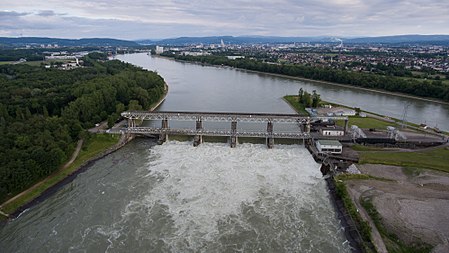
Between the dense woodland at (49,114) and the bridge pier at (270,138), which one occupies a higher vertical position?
the dense woodland at (49,114)

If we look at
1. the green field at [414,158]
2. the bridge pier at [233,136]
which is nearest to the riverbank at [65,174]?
the bridge pier at [233,136]

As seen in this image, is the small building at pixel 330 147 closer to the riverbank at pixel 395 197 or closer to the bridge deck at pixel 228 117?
the riverbank at pixel 395 197

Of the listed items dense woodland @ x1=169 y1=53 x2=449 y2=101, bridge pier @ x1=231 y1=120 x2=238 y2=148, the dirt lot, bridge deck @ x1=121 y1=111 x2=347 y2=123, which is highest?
dense woodland @ x1=169 y1=53 x2=449 y2=101

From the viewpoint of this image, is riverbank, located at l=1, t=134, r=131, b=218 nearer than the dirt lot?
No

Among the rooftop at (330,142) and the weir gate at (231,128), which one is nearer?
the rooftop at (330,142)

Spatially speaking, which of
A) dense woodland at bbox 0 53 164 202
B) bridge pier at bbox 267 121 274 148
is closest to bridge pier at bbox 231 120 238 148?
bridge pier at bbox 267 121 274 148

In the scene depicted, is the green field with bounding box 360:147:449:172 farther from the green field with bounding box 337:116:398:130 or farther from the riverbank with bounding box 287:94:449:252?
the green field with bounding box 337:116:398:130

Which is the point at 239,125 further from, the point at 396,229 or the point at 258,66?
the point at 258,66
